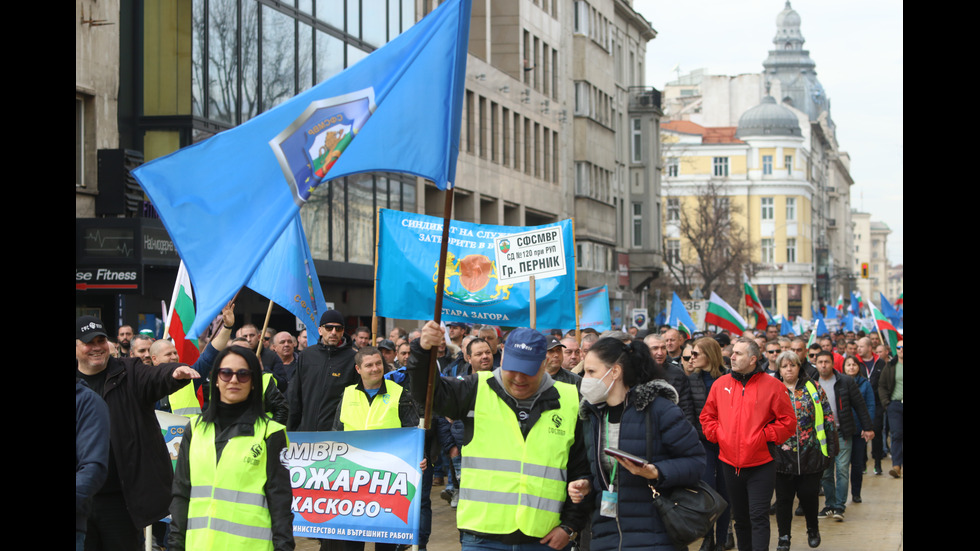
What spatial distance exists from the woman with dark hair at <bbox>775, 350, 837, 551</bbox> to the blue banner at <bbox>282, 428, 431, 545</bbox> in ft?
13.9

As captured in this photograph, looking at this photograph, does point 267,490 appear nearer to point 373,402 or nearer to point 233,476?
point 233,476

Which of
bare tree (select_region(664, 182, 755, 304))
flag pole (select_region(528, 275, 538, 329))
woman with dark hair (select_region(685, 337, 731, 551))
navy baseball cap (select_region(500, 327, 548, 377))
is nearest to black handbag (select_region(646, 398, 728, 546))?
navy baseball cap (select_region(500, 327, 548, 377))

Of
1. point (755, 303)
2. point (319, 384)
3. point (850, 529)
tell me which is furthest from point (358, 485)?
point (755, 303)

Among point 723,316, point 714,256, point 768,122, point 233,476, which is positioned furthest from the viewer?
point 768,122

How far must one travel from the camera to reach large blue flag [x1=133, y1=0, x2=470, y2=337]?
21.9 feet

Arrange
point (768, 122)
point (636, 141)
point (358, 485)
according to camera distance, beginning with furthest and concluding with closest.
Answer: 1. point (768, 122)
2. point (636, 141)
3. point (358, 485)

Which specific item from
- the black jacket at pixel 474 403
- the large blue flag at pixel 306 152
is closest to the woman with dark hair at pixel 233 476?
the large blue flag at pixel 306 152

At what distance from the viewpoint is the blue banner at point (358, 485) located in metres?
8.41

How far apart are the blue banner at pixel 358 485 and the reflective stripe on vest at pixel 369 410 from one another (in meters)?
0.40

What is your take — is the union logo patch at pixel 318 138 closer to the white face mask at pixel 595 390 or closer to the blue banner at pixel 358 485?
the white face mask at pixel 595 390

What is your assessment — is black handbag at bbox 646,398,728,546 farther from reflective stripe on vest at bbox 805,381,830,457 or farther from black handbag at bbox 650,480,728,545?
reflective stripe on vest at bbox 805,381,830,457

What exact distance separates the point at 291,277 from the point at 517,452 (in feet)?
20.0

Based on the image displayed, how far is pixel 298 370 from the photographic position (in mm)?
10320

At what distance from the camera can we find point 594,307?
807 inches
